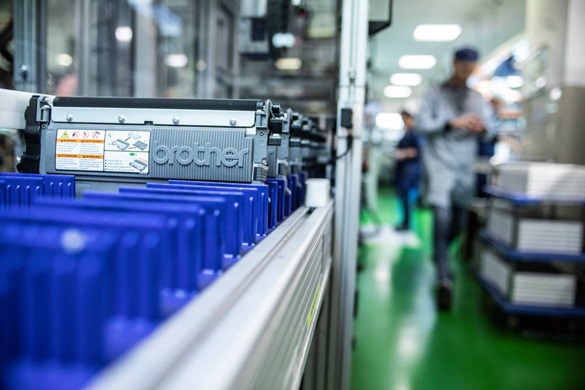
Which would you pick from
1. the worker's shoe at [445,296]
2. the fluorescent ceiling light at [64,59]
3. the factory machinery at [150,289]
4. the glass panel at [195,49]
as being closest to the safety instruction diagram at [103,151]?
the factory machinery at [150,289]

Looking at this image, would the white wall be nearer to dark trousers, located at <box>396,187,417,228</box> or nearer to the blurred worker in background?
the blurred worker in background

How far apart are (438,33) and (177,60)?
360cm

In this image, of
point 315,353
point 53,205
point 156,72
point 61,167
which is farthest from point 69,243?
point 156,72

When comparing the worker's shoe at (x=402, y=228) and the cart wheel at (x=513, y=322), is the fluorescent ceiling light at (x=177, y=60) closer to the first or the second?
the worker's shoe at (x=402, y=228)

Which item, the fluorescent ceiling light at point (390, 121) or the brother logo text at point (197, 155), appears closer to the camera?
the brother logo text at point (197, 155)

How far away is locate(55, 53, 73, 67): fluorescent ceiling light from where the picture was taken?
9.54 feet

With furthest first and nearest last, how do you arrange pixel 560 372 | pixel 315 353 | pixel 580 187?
pixel 580 187, pixel 560 372, pixel 315 353

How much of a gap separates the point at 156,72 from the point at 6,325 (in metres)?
4.13

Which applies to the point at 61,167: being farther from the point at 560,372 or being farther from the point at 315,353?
the point at 560,372

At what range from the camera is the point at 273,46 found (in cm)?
282

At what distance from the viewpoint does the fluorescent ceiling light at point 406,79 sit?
917cm

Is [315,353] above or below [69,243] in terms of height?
below

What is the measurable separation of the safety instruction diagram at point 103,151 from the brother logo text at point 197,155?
4 cm

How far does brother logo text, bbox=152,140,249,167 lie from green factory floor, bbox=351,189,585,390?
4.49 ft
